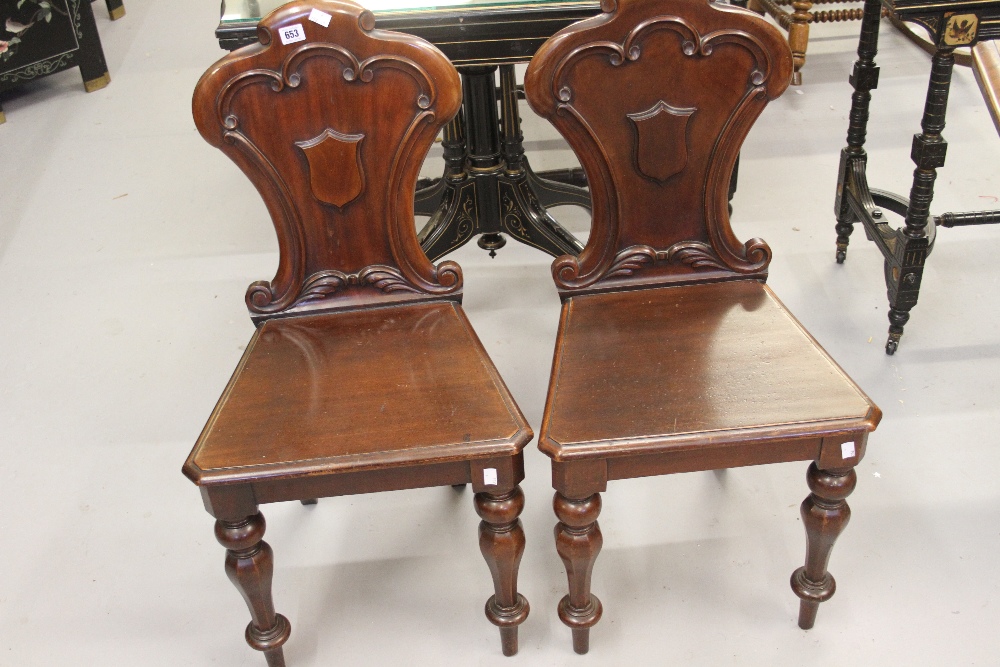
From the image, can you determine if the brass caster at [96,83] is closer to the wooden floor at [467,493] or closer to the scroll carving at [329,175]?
the wooden floor at [467,493]

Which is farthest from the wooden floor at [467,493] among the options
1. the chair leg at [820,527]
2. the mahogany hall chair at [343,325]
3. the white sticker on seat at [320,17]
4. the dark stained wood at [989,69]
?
the white sticker on seat at [320,17]

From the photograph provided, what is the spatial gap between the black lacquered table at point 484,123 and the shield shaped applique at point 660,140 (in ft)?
2.09

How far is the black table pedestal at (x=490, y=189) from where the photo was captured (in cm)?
271

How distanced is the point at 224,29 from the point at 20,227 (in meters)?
1.48

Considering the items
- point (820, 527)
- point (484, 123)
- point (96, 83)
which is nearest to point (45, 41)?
point (96, 83)

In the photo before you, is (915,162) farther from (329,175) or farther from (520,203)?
(329,175)

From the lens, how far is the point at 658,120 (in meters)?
1.80

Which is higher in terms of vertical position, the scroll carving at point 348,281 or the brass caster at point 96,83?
the scroll carving at point 348,281

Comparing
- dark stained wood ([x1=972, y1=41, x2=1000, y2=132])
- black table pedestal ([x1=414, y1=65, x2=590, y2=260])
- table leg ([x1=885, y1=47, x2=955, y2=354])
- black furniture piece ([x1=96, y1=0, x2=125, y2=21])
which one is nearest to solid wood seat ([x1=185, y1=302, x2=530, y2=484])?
black table pedestal ([x1=414, y1=65, x2=590, y2=260])

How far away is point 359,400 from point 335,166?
1.48 ft

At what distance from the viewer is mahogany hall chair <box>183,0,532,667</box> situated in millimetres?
1571

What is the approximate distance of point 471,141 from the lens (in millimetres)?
2729

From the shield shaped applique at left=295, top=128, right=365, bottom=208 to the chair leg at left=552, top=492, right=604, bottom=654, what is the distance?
2.28 feet

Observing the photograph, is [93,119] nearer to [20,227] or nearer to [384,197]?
[20,227]
